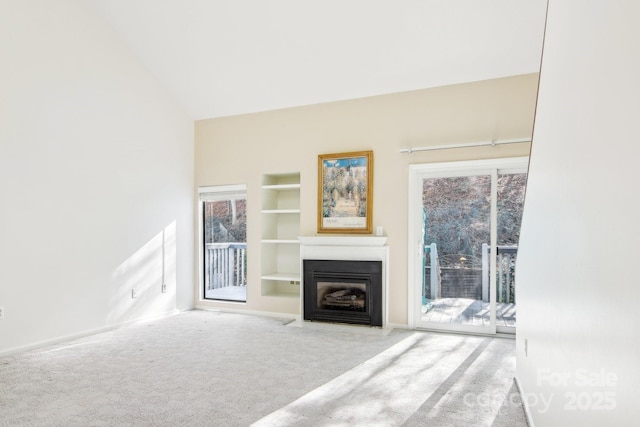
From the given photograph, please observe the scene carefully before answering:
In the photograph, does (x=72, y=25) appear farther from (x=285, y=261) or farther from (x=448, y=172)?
(x=448, y=172)

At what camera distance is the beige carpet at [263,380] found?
2.40 meters

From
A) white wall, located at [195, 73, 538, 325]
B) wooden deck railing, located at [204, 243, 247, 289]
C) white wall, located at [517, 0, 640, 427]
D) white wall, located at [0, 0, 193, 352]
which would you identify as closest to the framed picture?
white wall, located at [195, 73, 538, 325]

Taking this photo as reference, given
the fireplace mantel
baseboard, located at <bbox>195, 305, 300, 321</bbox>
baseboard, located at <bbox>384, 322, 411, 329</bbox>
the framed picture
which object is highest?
the framed picture

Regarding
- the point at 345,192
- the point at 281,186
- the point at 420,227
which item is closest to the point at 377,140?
the point at 345,192

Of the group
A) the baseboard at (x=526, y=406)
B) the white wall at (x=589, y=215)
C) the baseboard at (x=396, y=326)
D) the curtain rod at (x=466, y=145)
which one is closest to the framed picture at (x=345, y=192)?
the curtain rod at (x=466, y=145)

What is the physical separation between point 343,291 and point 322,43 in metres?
3.02

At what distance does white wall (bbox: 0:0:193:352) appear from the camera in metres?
3.69

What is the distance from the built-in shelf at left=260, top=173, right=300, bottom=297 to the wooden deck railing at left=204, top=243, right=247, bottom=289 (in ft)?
1.39

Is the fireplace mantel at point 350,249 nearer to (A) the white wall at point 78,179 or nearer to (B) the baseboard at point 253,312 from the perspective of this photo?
(B) the baseboard at point 253,312

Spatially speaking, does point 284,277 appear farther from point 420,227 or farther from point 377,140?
point 377,140

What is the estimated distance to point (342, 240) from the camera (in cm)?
485

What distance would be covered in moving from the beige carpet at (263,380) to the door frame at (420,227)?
0.27 m

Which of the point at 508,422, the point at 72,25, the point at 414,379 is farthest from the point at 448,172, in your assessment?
the point at 72,25

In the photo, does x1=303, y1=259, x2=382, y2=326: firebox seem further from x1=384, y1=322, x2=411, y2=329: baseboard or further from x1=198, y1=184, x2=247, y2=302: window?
x1=198, y1=184, x2=247, y2=302: window
